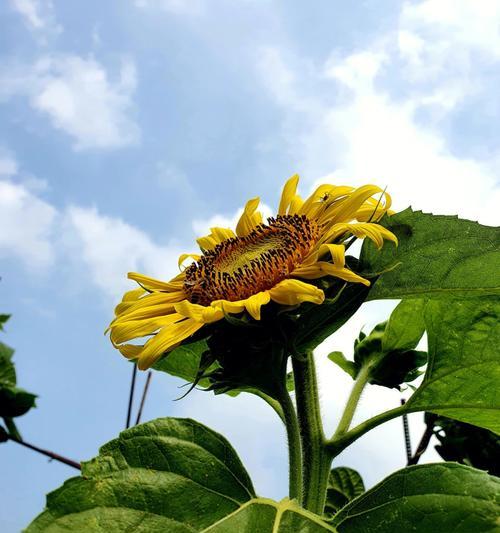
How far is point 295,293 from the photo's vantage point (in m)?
1.05

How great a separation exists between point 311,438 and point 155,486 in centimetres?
26

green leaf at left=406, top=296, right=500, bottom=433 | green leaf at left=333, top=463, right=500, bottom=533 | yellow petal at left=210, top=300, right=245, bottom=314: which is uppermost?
yellow petal at left=210, top=300, right=245, bottom=314

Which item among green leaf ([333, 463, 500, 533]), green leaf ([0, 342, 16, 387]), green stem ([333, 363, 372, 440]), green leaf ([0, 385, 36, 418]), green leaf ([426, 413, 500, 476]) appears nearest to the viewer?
green leaf ([333, 463, 500, 533])

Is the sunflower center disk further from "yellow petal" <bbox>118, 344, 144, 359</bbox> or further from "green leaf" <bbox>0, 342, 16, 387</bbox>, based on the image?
"green leaf" <bbox>0, 342, 16, 387</bbox>

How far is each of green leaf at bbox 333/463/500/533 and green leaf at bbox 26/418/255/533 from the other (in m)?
0.16

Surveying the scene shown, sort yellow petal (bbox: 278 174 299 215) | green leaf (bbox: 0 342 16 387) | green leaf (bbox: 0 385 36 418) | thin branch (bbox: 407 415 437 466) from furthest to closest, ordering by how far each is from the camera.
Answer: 1. green leaf (bbox: 0 342 16 387)
2. green leaf (bbox: 0 385 36 418)
3. thin branch (bbox: 407 415 437 466)
4. yellow petal (bbox: 278 174 299 215)

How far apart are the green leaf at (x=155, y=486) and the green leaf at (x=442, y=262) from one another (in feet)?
1.13

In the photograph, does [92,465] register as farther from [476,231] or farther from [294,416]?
[476,231]

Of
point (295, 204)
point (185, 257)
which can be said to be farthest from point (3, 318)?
point (295, 204)

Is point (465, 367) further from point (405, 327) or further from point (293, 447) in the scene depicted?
point (293, 447)

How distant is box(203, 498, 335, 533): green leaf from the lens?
0.94 metres

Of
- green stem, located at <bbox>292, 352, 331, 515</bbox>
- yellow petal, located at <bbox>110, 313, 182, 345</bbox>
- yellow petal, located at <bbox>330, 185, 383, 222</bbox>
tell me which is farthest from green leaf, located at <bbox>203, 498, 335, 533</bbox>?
yellow petal, located at <bbox>330, 185, 383, 222</bbox>

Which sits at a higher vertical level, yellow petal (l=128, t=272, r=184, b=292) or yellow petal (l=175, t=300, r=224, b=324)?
yellow petal (l=128, t=272, r=184, b=292)

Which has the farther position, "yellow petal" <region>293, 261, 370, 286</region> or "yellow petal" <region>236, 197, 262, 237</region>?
"yellow petal" <region>236, 197, 262, 237</region>
